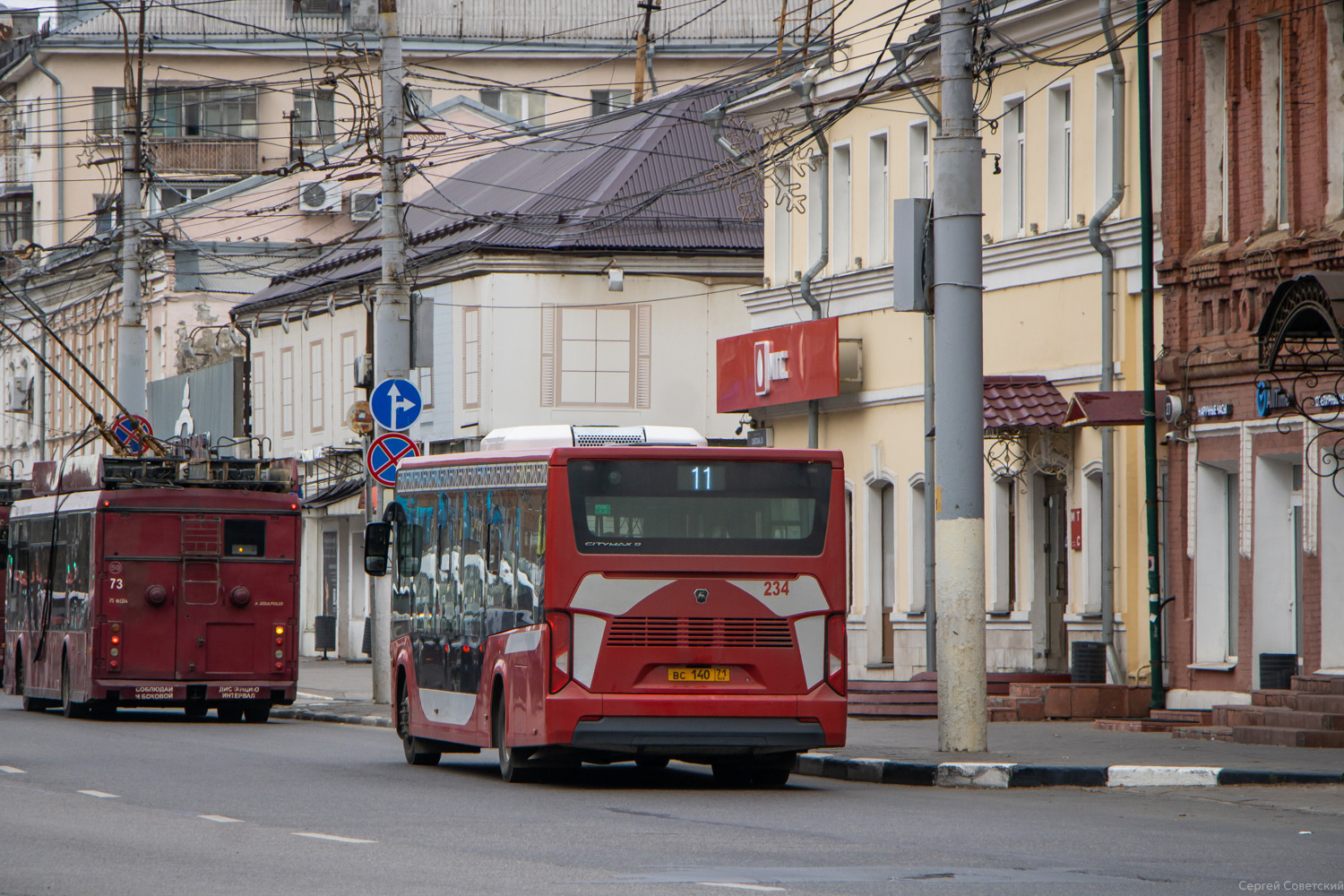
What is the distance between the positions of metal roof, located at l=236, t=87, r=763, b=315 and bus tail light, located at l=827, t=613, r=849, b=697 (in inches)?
908

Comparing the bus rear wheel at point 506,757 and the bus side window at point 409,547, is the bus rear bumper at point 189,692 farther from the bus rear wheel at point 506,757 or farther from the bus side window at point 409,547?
the bus rear wheel at point 506,757

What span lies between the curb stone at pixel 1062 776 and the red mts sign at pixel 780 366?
46.7ft

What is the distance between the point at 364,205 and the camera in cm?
5859

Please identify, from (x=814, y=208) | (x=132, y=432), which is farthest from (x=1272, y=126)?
(x=132, y=432)

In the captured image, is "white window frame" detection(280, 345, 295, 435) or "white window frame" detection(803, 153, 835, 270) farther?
"white window frame" detection(280, 345, 295, 435)

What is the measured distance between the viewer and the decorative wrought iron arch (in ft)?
66.0

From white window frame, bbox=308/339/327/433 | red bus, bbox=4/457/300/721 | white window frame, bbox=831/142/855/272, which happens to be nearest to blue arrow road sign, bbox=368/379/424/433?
red bus, bbox=4/457/300/721

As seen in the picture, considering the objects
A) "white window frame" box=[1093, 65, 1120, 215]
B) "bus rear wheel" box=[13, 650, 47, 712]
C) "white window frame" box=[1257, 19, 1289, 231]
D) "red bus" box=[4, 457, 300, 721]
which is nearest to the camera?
"white window frame" box=[1257, 19, 1289, 231]

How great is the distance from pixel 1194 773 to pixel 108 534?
15.5 m

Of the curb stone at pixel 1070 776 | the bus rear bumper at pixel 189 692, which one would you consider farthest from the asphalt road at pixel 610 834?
the bus rear bumper at pixel 189 692

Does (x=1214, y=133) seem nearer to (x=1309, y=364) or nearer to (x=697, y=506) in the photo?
(x=1309, y=364)

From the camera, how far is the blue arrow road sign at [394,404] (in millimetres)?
28000

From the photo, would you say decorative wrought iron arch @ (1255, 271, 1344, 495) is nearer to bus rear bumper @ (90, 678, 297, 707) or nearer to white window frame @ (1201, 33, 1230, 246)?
white window frame @ (1201, 33, 1230, 246)

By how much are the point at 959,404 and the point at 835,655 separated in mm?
2698
